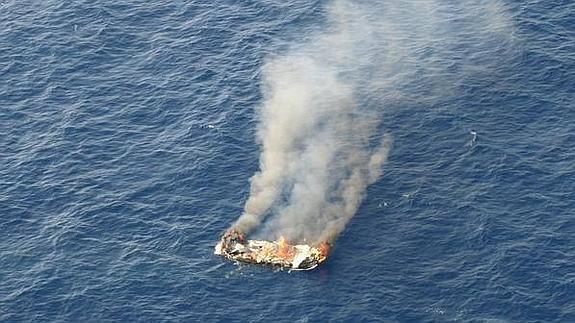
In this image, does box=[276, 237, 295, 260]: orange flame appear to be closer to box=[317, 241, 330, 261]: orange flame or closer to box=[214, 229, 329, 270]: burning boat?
box=[214, 229, 329, 270]: burning boat

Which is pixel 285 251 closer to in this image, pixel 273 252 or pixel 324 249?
pixel 273 252

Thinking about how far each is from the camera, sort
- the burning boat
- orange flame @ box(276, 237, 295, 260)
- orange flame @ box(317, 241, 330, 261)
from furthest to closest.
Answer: orange flame @ box(317, 241, 330, 261), orange flame @ box(276, 237, 295, 260), the burning boat

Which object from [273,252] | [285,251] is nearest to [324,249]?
[285,251]

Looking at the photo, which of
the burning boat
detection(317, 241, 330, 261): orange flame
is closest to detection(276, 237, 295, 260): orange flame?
the burning boat

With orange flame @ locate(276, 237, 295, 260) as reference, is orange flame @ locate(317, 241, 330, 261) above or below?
below

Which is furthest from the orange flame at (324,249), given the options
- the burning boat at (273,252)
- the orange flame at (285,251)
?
the orange flame at (285,251)

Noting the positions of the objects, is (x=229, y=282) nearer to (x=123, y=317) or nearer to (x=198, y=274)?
(x=198, y=274)

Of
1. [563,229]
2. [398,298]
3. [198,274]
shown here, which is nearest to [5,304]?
[198,274]

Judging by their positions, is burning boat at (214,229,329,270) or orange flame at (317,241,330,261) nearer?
burning boat at (214,229,329,270)
